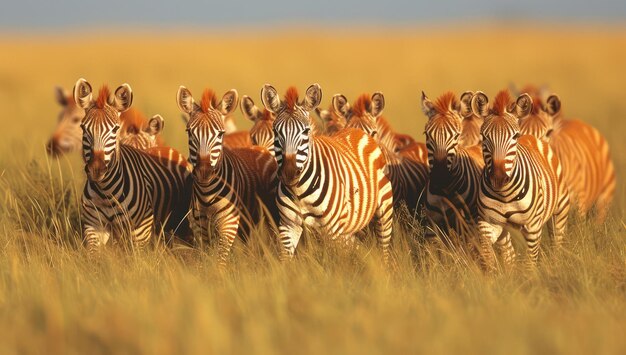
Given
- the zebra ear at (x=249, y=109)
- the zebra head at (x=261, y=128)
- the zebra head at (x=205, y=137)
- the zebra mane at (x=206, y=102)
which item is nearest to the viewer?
the zebra head at (x=205, y=137)

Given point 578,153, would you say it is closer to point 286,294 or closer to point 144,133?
point 144,133

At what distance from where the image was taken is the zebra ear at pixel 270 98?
745 cm

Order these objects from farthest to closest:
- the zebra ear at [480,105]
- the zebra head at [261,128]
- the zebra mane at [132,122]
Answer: the zebra mane at [132,122]
the zebra head at [261,128]
the zebra ear at [480,105]

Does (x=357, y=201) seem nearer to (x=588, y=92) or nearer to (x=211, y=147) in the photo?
(x=211, y=147)

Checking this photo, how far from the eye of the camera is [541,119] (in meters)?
9.98

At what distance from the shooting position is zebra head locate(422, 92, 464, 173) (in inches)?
302

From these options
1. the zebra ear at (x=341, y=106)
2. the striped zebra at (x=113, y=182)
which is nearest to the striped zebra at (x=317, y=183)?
the striped zebra at (x=113, y=182)

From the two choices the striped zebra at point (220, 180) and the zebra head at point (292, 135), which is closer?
the zebra head at point (292, 135)

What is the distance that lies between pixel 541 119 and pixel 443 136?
2.70 m

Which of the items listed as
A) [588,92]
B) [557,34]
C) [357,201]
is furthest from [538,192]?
[557,34]

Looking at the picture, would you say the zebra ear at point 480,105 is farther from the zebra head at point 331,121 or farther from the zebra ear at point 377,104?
the zebra head at point 331,121

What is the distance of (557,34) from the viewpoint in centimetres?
3881

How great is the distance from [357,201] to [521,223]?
1320mm

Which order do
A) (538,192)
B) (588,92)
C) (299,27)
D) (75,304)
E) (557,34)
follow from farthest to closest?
(299,27) → (557,34) → (588,92) → (538,192) → (75,304)
